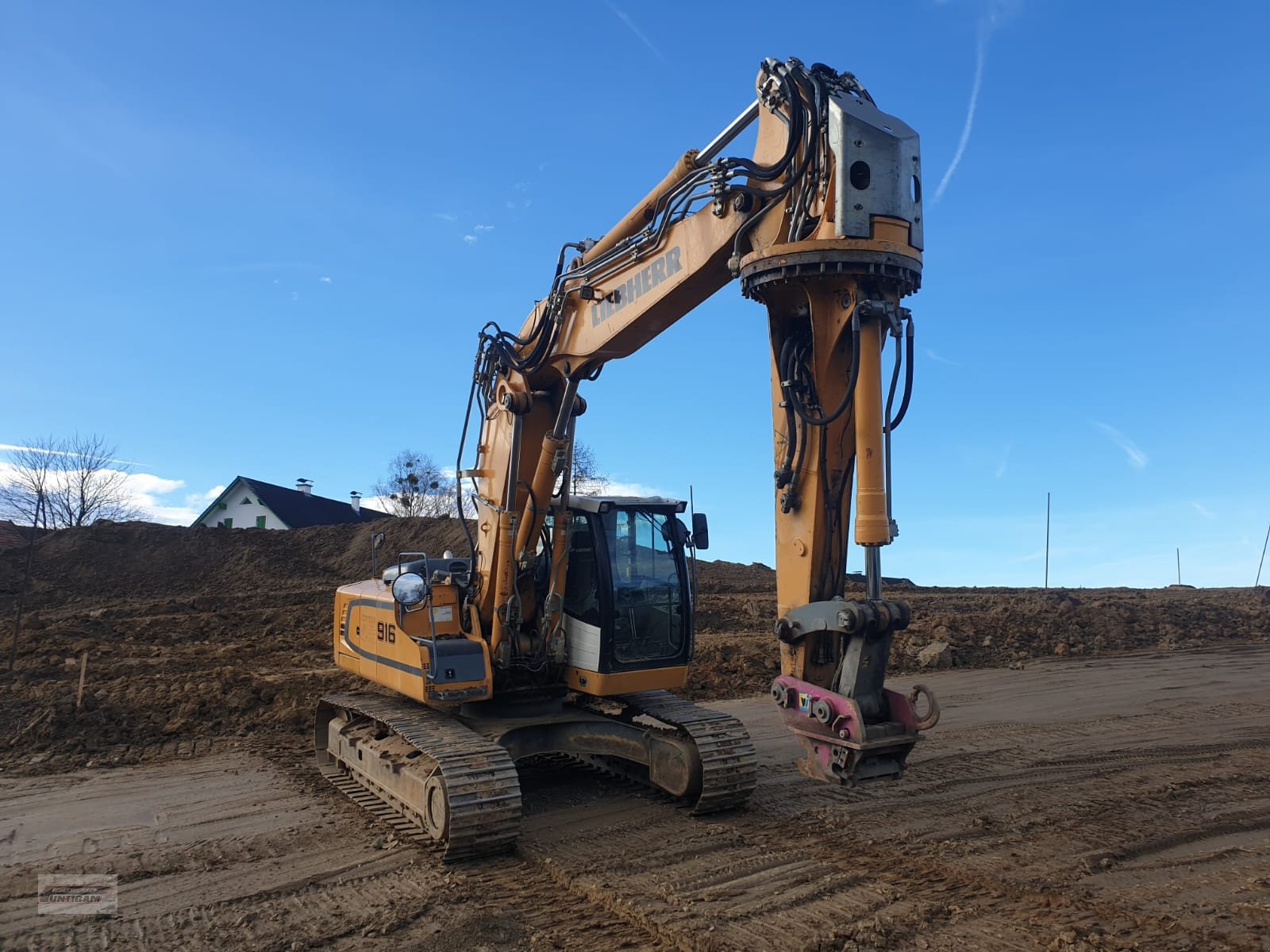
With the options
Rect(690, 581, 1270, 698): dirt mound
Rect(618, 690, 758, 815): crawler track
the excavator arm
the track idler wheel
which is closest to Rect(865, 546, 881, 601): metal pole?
the excavator arm

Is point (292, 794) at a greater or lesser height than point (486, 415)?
lesser

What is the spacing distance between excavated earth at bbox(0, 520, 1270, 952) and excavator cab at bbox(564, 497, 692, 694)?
3.80 ft

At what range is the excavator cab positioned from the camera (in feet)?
25.1

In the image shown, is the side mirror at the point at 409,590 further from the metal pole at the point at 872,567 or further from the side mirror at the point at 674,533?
the metal pole at the point at 872,567

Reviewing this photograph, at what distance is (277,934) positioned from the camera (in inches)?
210

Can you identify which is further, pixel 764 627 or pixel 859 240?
pixel 764 627

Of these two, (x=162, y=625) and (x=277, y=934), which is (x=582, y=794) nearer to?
(x=277, y=934)

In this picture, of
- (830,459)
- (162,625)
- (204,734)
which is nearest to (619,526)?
(830,459)

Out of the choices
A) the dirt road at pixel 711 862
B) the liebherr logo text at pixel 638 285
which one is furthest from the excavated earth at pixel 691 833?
the liebherr logo text at pixel 638 285

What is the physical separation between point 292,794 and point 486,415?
12.8 feet

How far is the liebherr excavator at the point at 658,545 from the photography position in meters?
4.92

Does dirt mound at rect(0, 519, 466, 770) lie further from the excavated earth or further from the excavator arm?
the excavator arm

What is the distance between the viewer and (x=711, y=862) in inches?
252

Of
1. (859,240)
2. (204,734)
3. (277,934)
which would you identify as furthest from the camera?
(204,734)
